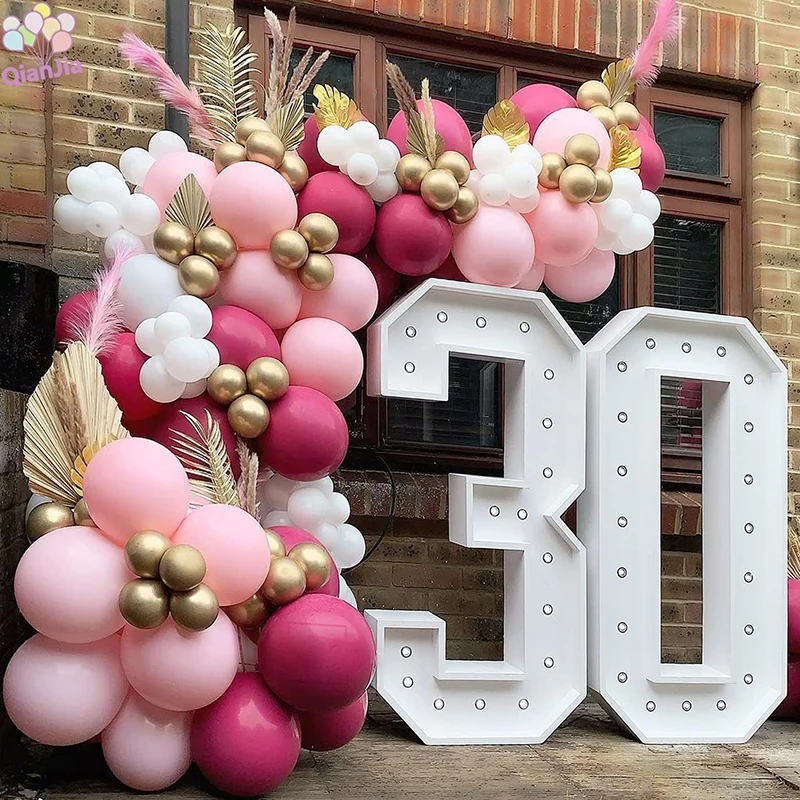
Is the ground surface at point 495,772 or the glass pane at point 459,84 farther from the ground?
the glass pane at point 459,84

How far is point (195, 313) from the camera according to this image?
95.6 inches

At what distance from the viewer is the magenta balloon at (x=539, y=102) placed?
9.95 ft

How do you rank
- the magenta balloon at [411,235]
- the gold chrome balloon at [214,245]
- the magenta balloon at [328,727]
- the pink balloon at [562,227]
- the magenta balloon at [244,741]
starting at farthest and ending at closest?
the pink balloon at [562,227]
the magenta balloon at [411,235]
the gold chrome balloon at [214,245]
the magenta balloon at [328,727]
the magenta balloon at [244,741]

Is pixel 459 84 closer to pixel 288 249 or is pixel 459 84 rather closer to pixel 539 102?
pixel 539 102

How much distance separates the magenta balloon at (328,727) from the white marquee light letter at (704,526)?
31.9 inches

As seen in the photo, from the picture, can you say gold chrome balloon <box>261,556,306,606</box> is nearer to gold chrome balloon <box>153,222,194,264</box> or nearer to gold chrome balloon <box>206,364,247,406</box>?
gold chrome balloon <box>206,364,247,406</box>

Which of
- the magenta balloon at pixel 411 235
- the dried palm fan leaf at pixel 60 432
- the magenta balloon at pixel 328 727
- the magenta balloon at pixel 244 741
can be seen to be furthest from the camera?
the magenta balloon at pixel 411 235

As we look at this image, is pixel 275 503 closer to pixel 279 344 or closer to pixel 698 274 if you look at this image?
pixel 279 344

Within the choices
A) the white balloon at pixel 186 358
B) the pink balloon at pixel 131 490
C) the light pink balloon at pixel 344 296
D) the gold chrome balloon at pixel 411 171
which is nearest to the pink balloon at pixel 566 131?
the gold chrome balloon at pixel 411 171

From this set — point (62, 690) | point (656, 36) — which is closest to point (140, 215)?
point (62, 690)

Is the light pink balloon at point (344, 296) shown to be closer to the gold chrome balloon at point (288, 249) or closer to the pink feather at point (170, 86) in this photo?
the gold chrome balloon at point (288, 249)

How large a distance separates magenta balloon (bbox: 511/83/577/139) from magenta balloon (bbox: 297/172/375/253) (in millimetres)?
604

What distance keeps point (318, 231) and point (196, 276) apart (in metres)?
0.32

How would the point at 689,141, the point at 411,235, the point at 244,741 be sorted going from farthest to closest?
the point at 689,141
the point at 411,235
the point at 244,741
